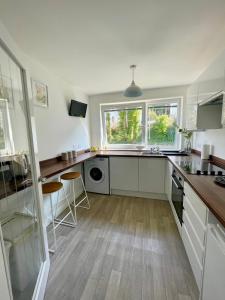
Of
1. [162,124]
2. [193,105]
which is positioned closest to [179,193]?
[193,105]

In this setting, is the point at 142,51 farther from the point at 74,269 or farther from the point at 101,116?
the point at 74,269

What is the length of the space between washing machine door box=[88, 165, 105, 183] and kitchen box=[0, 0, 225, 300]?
22 millimetres

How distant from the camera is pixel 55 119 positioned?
2.36m

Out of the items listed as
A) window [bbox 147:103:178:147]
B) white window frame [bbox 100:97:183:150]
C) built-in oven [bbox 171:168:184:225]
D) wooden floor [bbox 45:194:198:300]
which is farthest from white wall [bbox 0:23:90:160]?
built-in oven [bbox 171:168:184:225]

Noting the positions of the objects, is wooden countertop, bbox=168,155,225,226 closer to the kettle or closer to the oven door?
the oven door

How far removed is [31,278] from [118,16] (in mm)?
2204

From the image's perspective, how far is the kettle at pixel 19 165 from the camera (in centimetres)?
107

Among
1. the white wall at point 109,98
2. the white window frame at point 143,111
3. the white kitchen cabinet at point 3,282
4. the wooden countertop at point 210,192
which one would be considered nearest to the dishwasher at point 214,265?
the wooden countertop at point 210,192

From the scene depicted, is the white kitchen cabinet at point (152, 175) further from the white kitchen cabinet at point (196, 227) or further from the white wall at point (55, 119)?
the white wall at point (55, 119)

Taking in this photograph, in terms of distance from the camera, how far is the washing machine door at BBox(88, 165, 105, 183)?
3039 mm

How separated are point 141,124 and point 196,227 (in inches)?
101

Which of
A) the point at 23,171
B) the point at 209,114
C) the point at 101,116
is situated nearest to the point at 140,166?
the point at 209,114

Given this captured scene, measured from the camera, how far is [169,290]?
4.04 feet

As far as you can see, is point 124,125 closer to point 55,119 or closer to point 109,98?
point 109,98
